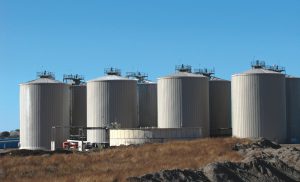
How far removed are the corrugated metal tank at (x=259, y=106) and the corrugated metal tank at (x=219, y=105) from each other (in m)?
7.58

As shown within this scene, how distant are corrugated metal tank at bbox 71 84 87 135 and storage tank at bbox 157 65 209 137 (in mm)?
12910

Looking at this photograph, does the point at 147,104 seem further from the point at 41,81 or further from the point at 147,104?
the point at 41,81

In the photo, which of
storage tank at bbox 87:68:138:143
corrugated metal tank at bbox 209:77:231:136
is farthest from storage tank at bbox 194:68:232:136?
storage tank at bbox 87:68:138:143

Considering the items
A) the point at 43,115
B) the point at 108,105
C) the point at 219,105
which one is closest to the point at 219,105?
the point at 219,105

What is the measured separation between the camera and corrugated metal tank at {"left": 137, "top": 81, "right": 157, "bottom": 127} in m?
70.4

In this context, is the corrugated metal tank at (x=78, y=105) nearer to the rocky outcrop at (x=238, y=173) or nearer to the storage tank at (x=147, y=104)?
the storage tank at (x=147, y=104)

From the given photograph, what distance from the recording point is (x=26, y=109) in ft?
223

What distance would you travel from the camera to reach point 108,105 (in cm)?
6450

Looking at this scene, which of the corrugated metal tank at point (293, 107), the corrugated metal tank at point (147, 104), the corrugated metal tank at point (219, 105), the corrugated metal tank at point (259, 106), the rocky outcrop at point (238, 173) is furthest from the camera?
the corrugated metal tank at point (147, 104)

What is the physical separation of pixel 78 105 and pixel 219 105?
18.4 meters

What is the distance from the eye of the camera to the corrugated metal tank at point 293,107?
216ft

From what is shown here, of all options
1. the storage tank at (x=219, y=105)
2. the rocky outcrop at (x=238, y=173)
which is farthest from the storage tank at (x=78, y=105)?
the rocky outcrop at (x=238, y=173)

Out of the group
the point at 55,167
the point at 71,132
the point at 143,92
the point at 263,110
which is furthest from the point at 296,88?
the point at 55,167

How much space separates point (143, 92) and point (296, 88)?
62.3 feet
